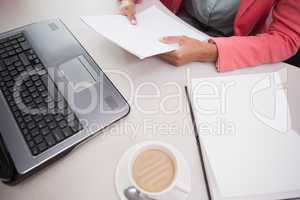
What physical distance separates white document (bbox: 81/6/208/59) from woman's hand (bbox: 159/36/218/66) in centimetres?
2

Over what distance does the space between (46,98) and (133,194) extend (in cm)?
27

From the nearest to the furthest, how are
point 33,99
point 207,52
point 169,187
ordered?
point 169,187
point 33,99
point 207,52

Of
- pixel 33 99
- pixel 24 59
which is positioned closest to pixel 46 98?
pixel 33 99

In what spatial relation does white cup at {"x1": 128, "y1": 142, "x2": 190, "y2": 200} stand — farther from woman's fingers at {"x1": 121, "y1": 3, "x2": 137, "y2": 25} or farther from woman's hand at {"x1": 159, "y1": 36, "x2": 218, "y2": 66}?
woman's fingers at {"x1": 121, "y1": 3, "x2": 137, "y2": 25}

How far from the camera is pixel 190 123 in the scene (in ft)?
1.95

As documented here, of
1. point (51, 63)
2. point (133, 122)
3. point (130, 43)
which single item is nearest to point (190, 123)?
point (133, 122)

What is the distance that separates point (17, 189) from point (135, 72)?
0.36 meters

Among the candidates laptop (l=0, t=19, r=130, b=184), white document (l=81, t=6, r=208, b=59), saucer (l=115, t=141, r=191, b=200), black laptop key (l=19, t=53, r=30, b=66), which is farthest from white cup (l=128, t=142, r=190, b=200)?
black laptop key (l=19, t=53, r=30, b=66)

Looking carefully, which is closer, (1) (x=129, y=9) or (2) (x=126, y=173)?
(2) (x=126, y=173)

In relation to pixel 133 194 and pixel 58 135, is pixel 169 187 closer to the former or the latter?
pixel 133 194

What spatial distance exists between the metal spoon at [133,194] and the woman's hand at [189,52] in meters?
0.33

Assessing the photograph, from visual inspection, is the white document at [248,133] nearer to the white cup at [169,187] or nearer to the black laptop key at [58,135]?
the white cup at [169,187]

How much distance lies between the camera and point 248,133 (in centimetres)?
57

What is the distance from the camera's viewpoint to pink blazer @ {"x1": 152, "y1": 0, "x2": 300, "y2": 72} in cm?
69
